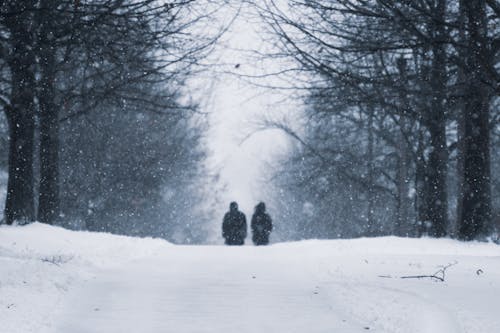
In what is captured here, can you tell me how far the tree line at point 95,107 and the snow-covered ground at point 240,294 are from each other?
12.3ft

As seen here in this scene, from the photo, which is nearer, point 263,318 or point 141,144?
point 263,318

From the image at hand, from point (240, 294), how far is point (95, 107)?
10.8 meters

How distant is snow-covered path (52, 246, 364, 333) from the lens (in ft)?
21.4

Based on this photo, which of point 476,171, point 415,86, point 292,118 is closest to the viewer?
point 476,171

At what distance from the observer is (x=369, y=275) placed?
8.99m

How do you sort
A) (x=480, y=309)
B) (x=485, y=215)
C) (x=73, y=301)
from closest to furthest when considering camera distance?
1. (x=480, y=309)
2. (x=73, y=301)
3. (x=485, y=215)

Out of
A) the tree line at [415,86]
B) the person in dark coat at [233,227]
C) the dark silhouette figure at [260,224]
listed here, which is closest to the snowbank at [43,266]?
the tree line at [415,86]

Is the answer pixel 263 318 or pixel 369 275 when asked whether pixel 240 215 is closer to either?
pixel 369 275

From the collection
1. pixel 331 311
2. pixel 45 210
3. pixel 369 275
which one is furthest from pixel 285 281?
pixel 45 210

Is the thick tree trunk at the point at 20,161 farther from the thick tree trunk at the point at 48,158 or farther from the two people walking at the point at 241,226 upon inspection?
the two people walking at the point at 241,226

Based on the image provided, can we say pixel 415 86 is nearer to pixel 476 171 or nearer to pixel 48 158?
pixel 476 171

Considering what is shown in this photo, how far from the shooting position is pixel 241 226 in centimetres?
2142

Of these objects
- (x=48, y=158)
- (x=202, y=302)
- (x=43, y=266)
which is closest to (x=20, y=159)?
(x=48, y=158)

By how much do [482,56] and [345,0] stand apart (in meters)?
2.28
